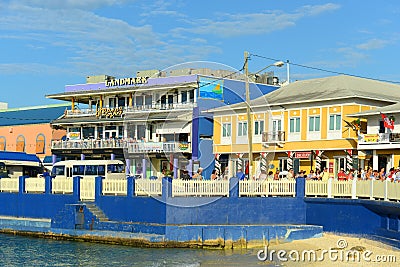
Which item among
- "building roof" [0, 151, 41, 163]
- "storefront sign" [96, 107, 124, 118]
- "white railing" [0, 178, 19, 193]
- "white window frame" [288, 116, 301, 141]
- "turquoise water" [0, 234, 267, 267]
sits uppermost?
"storefront sign" [96, 107, 124, 118]

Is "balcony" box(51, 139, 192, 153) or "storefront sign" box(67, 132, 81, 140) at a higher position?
"storefront sign" box(67, 132, 81, 140)

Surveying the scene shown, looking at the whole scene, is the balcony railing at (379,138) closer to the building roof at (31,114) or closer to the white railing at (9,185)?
the white railing at (9,185)

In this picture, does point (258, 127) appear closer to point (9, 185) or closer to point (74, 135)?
point (9, 185)

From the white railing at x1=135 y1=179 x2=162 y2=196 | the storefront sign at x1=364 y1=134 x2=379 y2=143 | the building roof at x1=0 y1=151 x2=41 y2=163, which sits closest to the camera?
the white railing at x1=135 y1=179 x2=162 y2=196

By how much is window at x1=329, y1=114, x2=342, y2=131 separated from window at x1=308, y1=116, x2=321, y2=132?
39.9 inches

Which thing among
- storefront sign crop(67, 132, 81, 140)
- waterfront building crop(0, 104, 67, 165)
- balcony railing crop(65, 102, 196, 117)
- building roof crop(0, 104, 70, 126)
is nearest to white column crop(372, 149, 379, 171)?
balcony railing crop(65, 102, 196, 117)

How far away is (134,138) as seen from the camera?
6209cm

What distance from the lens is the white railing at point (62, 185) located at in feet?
121

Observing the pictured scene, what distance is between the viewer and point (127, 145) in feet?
204

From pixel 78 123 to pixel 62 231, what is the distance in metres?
31.8

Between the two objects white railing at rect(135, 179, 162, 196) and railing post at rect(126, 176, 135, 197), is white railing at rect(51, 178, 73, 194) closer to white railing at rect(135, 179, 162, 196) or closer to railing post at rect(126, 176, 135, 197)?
railing post at rect(126, 176, 135, 197)

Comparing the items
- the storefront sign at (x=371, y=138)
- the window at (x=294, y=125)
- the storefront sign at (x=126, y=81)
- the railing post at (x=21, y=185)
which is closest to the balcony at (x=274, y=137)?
the window at (x=294, y=125)

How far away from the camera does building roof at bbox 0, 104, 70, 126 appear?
70875 millimetres

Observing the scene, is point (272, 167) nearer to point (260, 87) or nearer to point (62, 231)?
point (260, 87)
